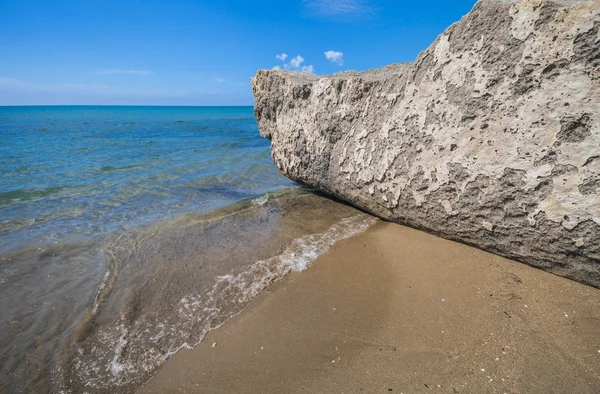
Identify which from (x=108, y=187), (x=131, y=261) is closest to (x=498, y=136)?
(x=131, y=261)

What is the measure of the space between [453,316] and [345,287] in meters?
0.91

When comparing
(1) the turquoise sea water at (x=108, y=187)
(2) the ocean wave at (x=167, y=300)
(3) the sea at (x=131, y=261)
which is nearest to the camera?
(2) the ocean wave at (x=167, y=300)

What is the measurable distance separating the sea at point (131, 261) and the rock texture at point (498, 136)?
1.22 metres

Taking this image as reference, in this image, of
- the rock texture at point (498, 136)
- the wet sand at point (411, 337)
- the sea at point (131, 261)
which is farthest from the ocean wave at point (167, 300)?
the rock texture at point (498, 136)

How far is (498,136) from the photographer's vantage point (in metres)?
2.74

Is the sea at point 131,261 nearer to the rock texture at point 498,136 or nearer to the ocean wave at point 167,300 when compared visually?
the ocean wave at point 167,300

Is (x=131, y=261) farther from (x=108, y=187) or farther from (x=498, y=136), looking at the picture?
(x=498, y=136)

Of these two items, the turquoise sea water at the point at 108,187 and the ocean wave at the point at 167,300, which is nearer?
the ocean wave at the point at 167,300

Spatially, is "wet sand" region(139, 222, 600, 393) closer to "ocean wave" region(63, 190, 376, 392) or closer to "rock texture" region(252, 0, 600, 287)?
"ocean wave" region(63, 190, 376, 392)

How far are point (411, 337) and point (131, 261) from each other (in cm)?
315

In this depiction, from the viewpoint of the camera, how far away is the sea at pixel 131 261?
2250 millimetres

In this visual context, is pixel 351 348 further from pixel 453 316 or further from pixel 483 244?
pixel 483 244

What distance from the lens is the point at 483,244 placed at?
3.07 m

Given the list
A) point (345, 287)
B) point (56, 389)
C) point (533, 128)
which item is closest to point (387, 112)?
point (533, 128)
